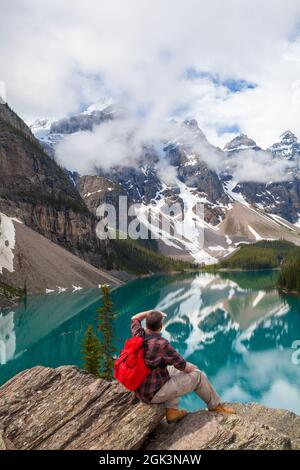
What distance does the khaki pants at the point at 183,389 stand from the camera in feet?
32.6

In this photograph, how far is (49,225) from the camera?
652 feet

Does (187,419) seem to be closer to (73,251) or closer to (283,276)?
(283,276)

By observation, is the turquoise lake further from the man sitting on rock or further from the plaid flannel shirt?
the plaid flannel shirt

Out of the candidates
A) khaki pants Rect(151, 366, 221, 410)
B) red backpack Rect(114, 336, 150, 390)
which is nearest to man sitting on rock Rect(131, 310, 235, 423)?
khaki pants Rect(151, 366, 221, 410)

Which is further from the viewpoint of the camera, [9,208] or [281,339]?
[9,208]

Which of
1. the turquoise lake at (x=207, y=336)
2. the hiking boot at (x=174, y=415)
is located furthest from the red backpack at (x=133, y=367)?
the turquoise lake at (x=207, y=336)

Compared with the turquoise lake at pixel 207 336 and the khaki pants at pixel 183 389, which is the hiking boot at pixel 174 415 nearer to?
the khaki pants at pixel 183 389

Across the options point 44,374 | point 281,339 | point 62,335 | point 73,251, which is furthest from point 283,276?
point 44,374

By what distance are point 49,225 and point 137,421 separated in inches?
7674

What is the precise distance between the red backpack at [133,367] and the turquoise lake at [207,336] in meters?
28.4

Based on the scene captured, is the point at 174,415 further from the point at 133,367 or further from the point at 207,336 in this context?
the point at 207,336

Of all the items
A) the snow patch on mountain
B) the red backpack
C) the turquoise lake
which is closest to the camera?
the red backpack

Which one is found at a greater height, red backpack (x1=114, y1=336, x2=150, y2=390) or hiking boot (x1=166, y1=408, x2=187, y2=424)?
red backpack (x1=114, y1=336, x2=150, y2=390)

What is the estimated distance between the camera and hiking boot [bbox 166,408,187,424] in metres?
10.0
